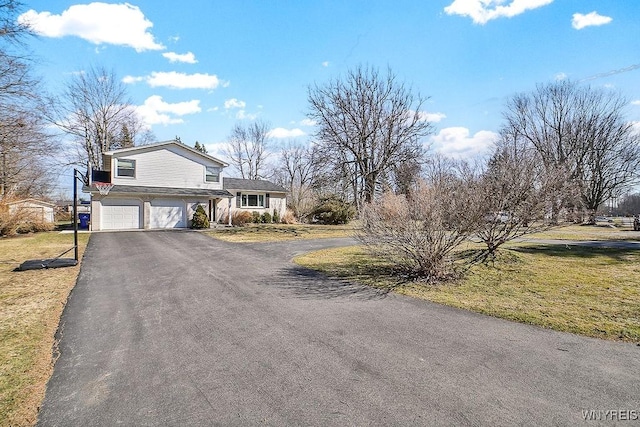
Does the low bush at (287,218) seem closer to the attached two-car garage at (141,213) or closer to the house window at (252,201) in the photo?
the house window at (252,201)

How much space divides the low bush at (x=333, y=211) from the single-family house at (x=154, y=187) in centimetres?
872

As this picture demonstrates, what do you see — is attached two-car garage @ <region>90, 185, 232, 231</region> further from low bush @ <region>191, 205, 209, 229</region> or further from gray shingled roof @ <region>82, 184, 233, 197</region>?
low bush @ <region>191, 205, 209, 229</region>

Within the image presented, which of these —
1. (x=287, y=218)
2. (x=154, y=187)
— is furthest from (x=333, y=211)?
(x=154, y=187)

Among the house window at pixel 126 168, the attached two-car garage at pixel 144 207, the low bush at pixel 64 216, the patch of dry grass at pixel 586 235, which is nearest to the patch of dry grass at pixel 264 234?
the attached two-car garage at pixel 144 207

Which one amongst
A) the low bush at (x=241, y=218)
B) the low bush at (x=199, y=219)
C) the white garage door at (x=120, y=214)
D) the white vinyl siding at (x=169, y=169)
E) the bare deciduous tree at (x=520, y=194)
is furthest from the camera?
the low bush at (x=241, y=218)

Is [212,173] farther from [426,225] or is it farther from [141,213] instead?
[426,225]

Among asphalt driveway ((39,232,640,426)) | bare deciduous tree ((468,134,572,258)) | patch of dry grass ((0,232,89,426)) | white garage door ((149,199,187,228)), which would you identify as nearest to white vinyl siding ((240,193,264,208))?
white garage door ((149,199,187,228))

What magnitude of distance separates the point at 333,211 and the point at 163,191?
48.2 feet

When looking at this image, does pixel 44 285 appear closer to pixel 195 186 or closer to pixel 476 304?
pixel 476 304

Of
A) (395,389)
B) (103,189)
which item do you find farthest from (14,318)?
(103,189)

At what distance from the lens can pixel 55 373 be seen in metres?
3.50

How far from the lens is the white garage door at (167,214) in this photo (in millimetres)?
22031

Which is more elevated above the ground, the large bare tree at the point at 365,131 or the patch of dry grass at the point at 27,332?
the large bare tree at the point at 365,131

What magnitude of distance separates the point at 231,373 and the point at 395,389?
1760 mm
